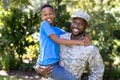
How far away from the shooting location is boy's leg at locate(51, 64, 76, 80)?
3.60m

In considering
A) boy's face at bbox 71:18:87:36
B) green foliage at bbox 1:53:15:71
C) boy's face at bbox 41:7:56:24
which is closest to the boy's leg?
boy's face at bbox 71:18:87:36

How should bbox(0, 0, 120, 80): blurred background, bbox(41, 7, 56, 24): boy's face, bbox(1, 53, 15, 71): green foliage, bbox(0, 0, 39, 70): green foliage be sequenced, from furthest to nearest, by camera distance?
bbox(0, 0, 39, 70): green foliage, bbox(1, 53, 15, 71): green foliage, bbox(0, 0, 120, 80): blurred background, bbox(41, 7, 56, 24): boy's face

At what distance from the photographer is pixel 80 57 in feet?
11.7

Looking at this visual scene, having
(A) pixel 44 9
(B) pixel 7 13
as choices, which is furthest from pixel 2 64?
(A) pixel 44 9

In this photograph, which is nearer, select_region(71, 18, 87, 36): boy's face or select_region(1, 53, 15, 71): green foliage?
select_region(71, 18, 87, 36): boy's face

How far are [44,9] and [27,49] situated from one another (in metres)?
7.34

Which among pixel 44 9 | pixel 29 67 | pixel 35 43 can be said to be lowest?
pixel 29 67

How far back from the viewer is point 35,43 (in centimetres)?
1058

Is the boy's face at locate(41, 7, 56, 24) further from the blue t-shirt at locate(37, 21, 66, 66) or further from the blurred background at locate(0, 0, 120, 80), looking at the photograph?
the blurred background at locate(0, 0, 120, 80)

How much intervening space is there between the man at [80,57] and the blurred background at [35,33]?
18.0 feet

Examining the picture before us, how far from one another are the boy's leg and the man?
0.04m

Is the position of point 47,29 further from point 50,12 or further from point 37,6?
point 37,6

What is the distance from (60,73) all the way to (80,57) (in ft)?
0.92

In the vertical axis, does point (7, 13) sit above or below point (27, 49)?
above
